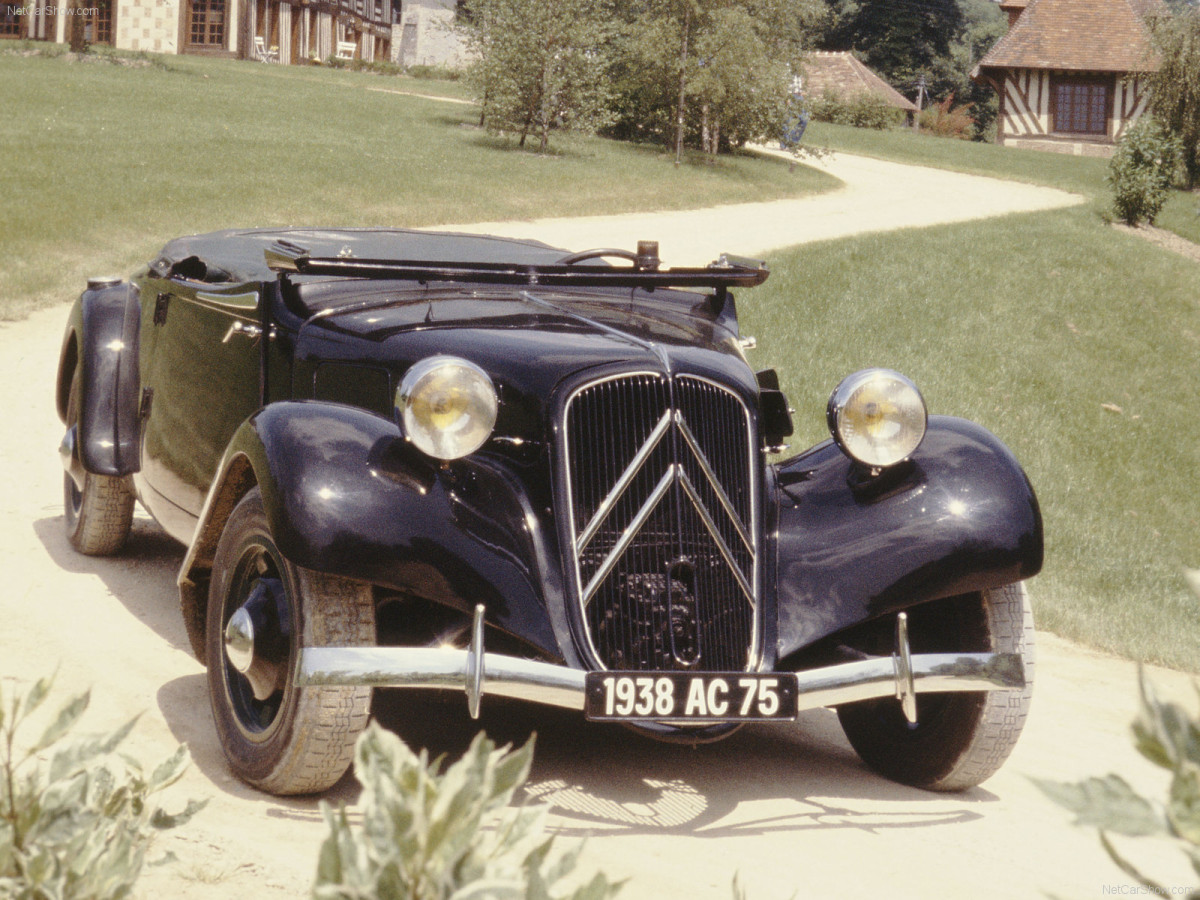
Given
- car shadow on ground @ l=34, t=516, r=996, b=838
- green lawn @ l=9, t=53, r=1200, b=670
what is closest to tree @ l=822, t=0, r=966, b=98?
green lawn @ l=9, t=53, r=1200, b=670

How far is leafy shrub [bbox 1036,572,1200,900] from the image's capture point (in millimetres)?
1047

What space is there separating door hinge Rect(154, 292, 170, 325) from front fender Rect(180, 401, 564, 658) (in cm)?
183

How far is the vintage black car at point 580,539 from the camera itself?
3.39m

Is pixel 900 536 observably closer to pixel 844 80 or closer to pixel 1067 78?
pixel 844 80

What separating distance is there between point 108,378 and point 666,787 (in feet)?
9.86

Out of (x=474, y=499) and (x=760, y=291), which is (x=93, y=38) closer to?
(x=760, y=291)

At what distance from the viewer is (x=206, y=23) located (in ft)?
142

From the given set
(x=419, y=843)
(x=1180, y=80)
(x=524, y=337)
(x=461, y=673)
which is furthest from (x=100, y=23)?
(x=419, y=843)

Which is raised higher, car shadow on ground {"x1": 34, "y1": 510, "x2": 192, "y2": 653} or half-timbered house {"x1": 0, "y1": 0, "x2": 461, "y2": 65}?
half-timbered house {"x1": 0, "y1": 0, "x2": 461, "y2": 65}

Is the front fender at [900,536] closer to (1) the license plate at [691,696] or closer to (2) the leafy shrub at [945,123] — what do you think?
(1) the license plate at [691,696]

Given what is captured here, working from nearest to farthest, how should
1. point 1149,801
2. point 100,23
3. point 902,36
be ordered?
point 1149,801 < point 100,23 < point 902,36

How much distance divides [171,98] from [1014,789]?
84.5 ft

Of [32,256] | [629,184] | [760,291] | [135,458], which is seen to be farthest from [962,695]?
[629,184]

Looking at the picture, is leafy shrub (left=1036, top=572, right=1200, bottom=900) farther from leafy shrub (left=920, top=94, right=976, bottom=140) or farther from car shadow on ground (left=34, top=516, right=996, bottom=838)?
leafy shrub (left=920, top=94, right=976, bottom=140)
